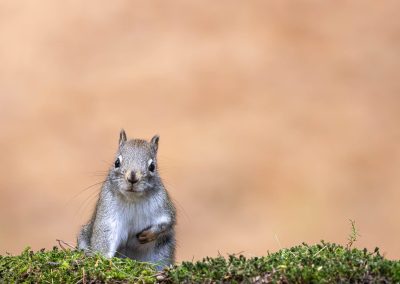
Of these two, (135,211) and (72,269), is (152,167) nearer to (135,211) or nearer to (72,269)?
(135,211)

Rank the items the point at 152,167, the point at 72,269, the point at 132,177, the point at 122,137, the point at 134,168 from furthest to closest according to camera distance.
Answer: the point at 122,137
the point at 152,167
the point at 134,168
the point at 132,177
the point at 72,269

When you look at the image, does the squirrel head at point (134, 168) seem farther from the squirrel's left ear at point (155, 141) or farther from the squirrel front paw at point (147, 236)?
the squirrel front paw at point (147, 236)

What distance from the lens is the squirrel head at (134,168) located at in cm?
770

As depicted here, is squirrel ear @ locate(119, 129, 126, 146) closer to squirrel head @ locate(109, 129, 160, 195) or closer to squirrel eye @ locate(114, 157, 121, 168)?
squirrel head @ locate(109, 129, 160, 195)

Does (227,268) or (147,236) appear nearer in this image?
(227,268)

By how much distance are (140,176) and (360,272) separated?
221cm

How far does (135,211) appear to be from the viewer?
26.2ft

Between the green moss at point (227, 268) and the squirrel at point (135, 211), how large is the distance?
620mm

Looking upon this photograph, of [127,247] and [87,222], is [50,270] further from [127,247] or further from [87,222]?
[87,222]

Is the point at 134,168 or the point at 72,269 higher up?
the point at 134,168

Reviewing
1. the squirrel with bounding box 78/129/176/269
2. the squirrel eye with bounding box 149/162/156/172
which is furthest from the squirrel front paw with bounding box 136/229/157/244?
the squirrel eye with bounding box 149/162/156/172

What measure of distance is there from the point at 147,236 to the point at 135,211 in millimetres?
239

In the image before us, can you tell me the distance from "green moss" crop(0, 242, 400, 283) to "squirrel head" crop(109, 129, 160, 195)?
726 mm

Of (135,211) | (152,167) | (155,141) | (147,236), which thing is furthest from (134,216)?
(155,141)
